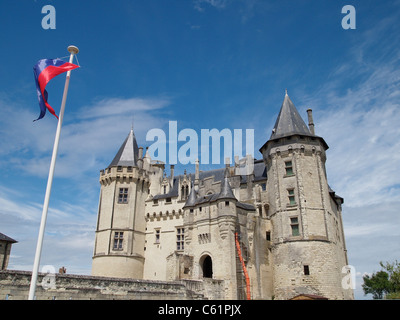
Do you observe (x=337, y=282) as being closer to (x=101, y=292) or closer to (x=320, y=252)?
(x=320, y=252)

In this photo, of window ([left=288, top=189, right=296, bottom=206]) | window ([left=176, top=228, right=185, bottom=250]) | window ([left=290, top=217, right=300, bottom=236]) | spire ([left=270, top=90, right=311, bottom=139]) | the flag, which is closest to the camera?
the flag

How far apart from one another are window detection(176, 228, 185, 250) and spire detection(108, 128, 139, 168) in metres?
9.52

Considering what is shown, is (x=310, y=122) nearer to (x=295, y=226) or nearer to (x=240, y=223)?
(x=295, y=226)

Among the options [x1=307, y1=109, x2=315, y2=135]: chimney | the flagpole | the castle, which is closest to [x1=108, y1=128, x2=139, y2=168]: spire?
the castle

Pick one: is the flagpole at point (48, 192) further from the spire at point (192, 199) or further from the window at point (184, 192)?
the window at point (184, 192)

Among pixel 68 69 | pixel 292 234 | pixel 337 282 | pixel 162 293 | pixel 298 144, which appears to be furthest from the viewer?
pixel 298 144

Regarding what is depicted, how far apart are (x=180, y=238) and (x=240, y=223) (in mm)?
8775

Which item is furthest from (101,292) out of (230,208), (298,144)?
(298,144)

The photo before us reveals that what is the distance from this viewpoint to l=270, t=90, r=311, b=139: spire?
35.2 m

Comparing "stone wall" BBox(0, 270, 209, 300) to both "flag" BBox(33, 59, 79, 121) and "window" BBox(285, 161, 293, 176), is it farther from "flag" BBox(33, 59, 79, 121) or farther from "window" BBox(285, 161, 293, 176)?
"window" BBox(285, 161, 293, 176)

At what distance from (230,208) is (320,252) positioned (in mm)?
9043

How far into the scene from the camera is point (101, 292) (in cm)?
2228

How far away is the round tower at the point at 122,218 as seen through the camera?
3588cm

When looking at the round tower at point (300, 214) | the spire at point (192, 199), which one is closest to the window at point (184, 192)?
the spire at point (192, 199)
